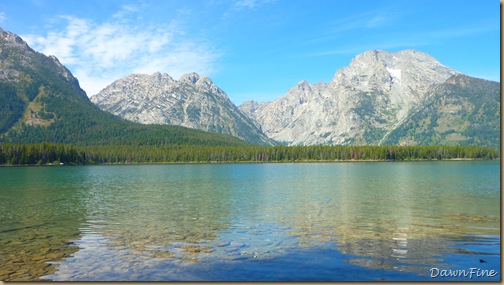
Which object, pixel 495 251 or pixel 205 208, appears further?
pixel 205 208

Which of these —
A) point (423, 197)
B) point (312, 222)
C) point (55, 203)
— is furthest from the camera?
point (423, 197)

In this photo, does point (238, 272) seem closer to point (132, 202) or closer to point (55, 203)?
point (132, 202)

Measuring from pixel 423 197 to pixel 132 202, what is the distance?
158 ft

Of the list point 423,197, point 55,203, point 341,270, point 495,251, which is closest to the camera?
point 341,270

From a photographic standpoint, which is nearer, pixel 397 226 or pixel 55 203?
pixel 397 226

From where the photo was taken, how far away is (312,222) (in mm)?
41969

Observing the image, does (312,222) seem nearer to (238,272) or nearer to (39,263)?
(238,272)

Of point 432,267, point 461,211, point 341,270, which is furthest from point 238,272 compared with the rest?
point 461,211

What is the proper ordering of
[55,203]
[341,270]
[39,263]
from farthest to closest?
1. [55,203]
2. [39,263]
3. [341,270]

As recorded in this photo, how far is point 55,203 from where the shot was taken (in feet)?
201

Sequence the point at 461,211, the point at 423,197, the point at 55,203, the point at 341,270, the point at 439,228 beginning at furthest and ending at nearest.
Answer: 1. the point at 423,197
2. the point at 55,203
3. the point at 461,211
4. the point at 439,228
5. the point at 341,270

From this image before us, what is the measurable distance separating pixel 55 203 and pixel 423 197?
2361 inches

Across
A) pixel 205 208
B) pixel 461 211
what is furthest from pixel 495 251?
pixel 205 208

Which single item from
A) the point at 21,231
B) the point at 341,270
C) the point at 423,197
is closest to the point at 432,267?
the point at 341,270
